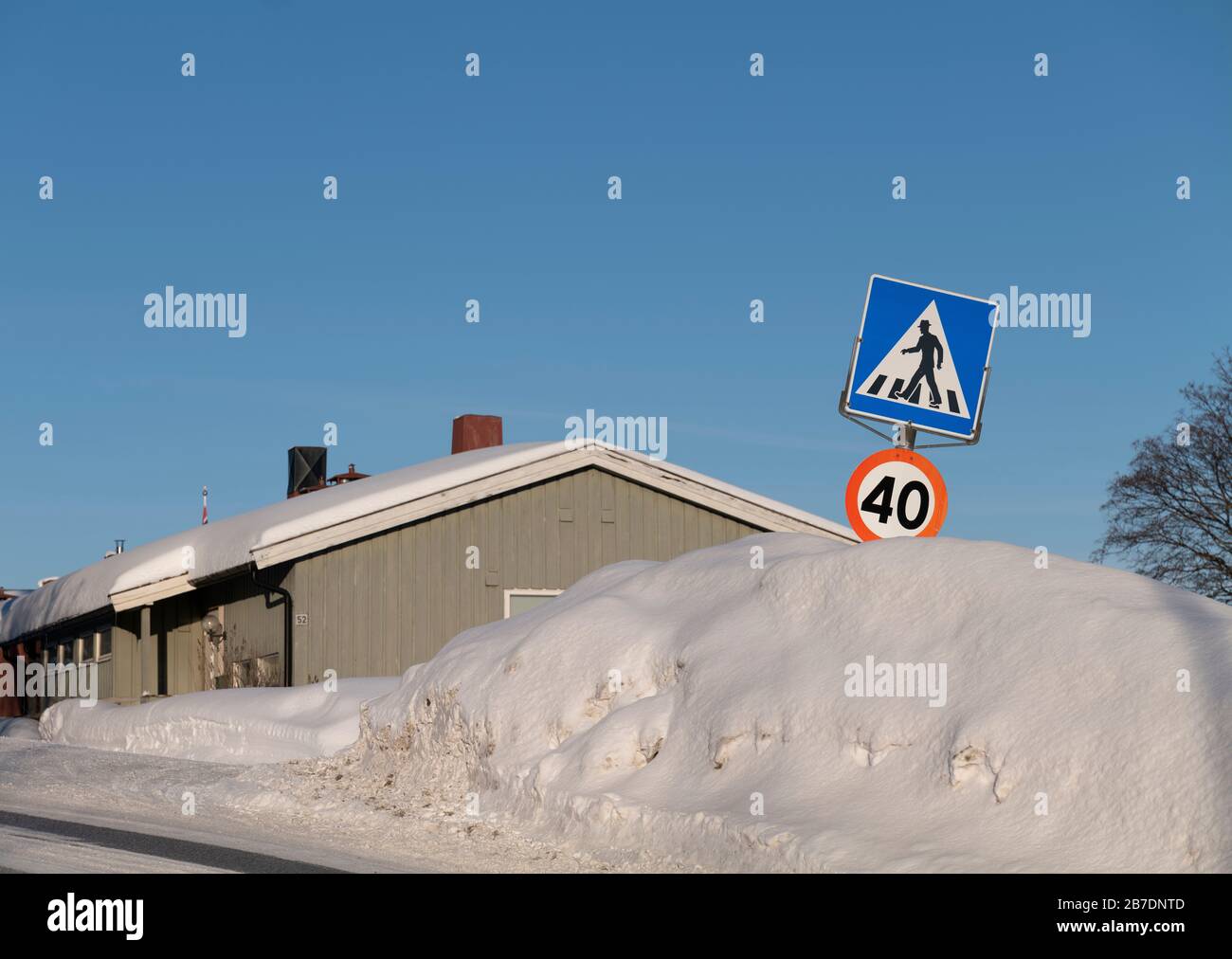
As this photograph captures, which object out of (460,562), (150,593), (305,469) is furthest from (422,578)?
(305,469)

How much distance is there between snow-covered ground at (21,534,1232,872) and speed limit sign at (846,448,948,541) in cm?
23

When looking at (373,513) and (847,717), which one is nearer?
(847,717)

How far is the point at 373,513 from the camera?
21625mm

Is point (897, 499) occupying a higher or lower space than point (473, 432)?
lower

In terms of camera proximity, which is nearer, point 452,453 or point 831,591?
point 831,591

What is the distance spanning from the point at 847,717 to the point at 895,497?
1878 mm

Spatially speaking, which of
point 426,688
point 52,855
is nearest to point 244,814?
point 426,688

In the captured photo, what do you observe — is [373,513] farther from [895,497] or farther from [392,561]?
[895,497]

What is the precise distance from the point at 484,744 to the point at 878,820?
4.03 m

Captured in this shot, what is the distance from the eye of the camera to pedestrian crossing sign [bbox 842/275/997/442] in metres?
11.0

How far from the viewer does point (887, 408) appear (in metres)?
11.1

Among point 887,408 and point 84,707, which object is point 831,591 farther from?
point 84,707

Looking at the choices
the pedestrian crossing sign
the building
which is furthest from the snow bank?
the pedestrian crossing sign

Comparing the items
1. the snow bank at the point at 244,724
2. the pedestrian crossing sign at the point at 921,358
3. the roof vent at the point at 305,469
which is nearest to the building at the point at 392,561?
the snow bank at the point at 244,724
